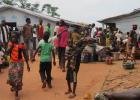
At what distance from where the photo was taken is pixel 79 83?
12.1 m

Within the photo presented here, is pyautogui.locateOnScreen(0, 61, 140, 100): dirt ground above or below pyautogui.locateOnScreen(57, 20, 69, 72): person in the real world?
below

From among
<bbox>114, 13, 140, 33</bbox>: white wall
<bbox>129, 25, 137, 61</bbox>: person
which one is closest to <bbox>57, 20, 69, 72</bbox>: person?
<bbox>129, 25, 137, 61</bbox>: person

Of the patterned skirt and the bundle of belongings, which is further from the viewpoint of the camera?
the bundle of belongings

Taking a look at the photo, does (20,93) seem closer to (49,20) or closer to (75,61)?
(75,61)

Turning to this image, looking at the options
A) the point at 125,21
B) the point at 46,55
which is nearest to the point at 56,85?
the point at 46,55

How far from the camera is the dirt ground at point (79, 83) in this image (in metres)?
10.7

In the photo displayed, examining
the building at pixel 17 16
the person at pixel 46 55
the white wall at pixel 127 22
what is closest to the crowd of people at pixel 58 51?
the person at pixel 46 55

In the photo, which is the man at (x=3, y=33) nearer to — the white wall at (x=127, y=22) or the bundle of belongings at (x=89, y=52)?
the bundle of belongings at (x=89, y=52)

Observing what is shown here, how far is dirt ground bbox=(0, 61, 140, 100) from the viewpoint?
1073cm

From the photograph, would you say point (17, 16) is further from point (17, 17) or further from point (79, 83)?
point (79, 83)

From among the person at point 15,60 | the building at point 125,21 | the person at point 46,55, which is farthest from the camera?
the building at point 125,21

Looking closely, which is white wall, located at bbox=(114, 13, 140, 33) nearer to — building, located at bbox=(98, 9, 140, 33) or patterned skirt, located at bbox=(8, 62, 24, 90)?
building, located at bbox=(98, 9, 140, 33)

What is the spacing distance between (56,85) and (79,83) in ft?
2.38

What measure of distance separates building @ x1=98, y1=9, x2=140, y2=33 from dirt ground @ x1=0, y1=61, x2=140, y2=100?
11.4 m
